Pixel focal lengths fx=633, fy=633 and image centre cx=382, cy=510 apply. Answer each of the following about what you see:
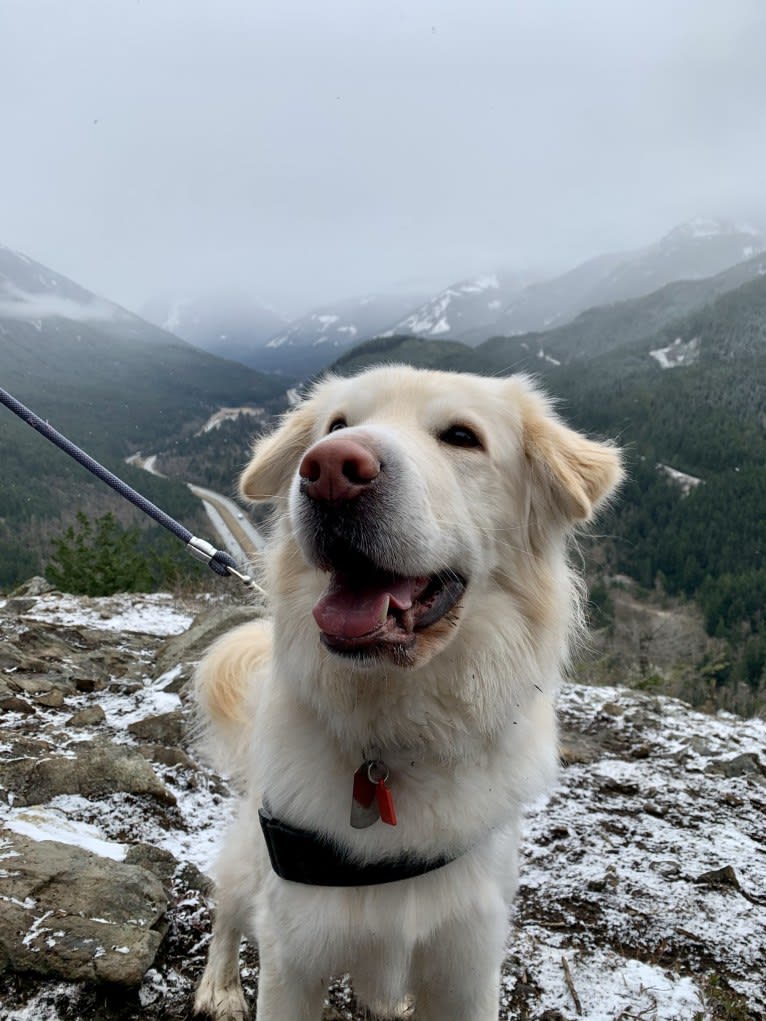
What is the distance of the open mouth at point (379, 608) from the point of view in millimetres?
1844

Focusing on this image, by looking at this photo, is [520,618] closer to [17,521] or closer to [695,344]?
[17,521]

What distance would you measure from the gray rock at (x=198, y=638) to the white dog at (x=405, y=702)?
143 inches

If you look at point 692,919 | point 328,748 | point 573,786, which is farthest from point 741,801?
point 328,748

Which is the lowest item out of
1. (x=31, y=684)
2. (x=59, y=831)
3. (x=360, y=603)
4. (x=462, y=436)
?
(x=31, y=684)

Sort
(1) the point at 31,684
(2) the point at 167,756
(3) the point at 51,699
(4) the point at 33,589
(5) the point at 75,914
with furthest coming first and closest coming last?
(4) the point at 33,589 → (1) the point at 31,684 → (3) the point at 51,699 → (2) the point at 167,756 → (5) the point at 75,914

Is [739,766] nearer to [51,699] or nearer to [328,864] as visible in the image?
[328,864]

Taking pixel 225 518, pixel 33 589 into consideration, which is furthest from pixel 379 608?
pixel 225 518

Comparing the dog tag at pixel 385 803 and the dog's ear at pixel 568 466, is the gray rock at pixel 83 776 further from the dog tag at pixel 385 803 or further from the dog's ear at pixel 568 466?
the dog's ear at pixel 568 466

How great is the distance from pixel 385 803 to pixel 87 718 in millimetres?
3515

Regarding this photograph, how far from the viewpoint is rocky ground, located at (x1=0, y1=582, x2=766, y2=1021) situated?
2379 mm

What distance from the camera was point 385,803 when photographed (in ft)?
6.46

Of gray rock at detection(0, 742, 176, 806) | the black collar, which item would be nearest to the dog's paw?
the black collar

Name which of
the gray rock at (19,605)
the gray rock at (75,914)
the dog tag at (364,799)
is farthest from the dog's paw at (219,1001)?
the gray rock at (19,605)

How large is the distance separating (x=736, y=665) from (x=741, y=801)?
8504 centimetres
